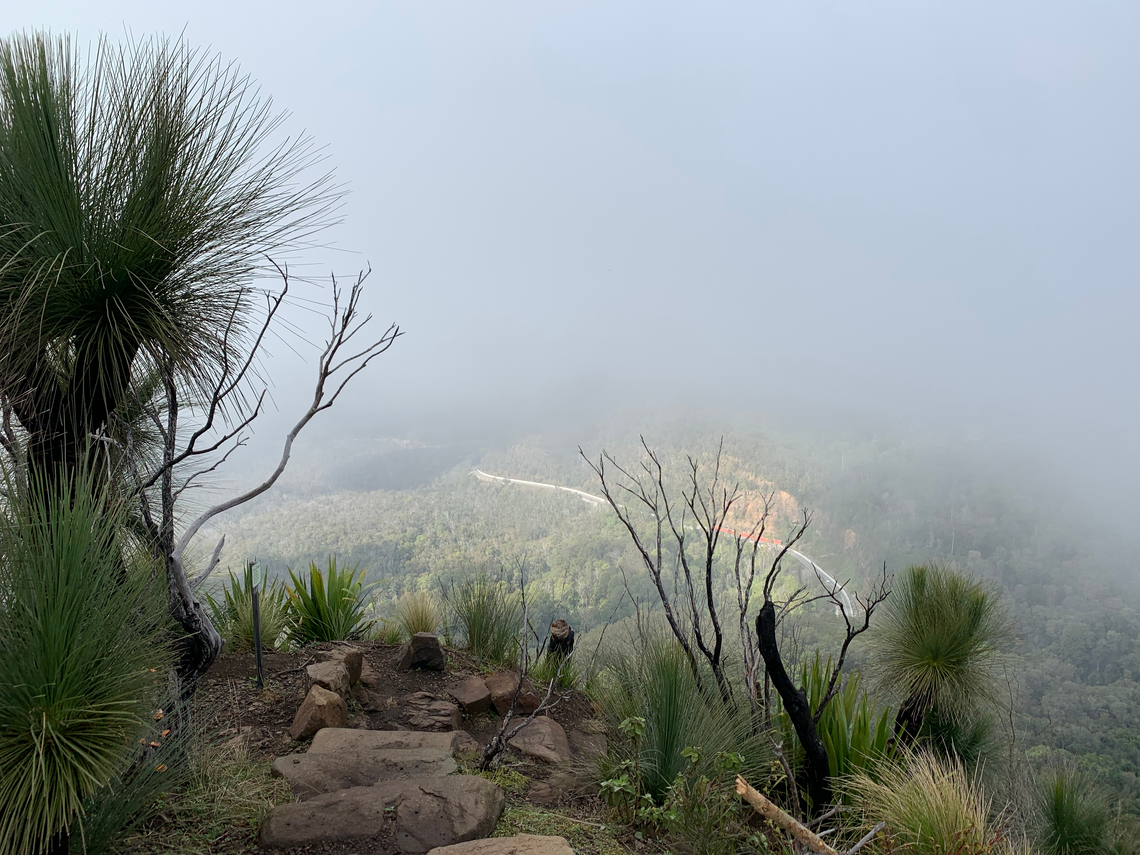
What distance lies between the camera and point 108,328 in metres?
2.35

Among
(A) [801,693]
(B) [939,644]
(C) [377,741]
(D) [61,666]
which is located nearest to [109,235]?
(D) [61,666]

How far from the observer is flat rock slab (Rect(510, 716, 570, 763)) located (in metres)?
3.82

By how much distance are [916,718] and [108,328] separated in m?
6.38

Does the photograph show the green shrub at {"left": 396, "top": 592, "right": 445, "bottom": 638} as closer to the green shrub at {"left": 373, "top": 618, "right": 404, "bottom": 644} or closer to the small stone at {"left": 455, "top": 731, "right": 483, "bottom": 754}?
the green shrub at {"left": 373, "top": 618, "right": 404, "bottom": 644}

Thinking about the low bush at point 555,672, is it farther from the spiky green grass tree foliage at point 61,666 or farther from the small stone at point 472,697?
the spiky green grass tree foliage at point 61,666

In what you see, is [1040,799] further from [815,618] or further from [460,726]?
[460,726]

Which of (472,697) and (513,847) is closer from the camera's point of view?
(513,847)

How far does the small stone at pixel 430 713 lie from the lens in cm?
413

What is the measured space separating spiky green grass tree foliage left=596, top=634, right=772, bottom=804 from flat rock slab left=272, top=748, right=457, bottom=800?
84cm

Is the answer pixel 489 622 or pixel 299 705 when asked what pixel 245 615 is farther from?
pixel 489 622

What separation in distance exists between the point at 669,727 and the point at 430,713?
1690mm

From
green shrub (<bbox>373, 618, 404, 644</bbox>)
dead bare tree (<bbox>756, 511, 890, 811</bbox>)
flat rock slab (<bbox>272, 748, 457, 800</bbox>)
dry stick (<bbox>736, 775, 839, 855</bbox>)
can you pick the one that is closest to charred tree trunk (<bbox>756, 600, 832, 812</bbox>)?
dead bare tree (<bbox>756, 511, 890, 811</bbox>)

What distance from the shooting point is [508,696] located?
15.1 feet

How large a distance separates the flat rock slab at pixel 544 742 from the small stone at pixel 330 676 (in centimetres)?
111
